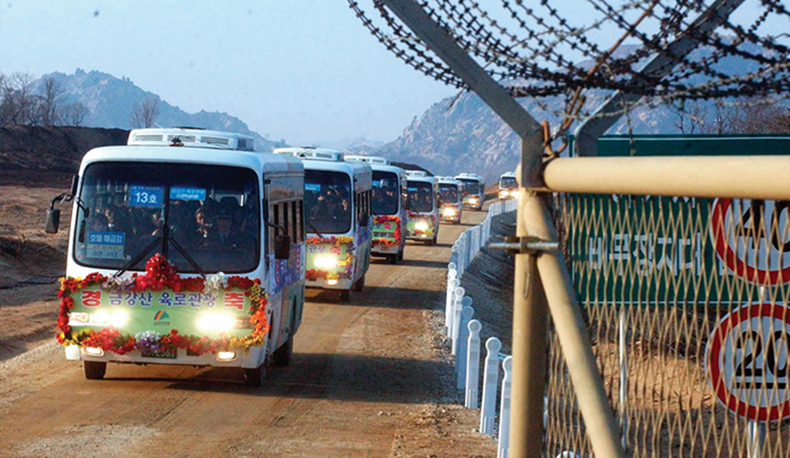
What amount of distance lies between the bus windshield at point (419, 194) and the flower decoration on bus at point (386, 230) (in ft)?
27.1

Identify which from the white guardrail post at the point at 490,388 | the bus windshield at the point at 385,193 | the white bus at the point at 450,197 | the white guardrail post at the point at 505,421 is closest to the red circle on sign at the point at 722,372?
the white guardrail post at the point at 505,421

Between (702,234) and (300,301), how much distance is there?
1224 centimetres

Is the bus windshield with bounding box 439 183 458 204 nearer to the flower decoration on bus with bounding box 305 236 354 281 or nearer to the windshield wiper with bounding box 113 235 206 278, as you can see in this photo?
the flower decoration on bus with bounding box 305 236 354 281

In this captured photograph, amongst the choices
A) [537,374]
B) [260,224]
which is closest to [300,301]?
[260,224]

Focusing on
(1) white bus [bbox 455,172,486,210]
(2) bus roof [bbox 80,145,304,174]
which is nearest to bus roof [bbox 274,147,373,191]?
(2) bus roof [bbox 80,145,304,174]

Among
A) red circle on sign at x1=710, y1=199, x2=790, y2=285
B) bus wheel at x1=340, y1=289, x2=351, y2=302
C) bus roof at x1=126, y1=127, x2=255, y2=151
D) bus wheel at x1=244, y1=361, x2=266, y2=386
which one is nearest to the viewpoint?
red circle on sign at x1=710, y1=199, x2=790, y2=285

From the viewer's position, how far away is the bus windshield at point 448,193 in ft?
179

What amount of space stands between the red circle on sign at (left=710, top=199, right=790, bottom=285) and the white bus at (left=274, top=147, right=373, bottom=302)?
18352 mm

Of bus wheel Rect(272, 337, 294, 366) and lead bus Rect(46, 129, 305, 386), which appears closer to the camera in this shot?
lead bus Rect(46, 129, 305, 386)

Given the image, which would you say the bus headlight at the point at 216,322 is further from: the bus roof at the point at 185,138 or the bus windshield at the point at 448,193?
the bus windshield at the point at 448,193

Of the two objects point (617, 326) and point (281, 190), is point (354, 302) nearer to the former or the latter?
point (281, 190)

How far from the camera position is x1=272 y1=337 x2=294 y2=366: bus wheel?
45.1 feet

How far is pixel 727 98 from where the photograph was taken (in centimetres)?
355

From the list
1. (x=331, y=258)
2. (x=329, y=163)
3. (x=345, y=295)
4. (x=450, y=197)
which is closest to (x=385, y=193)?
(x=329, y=163)
